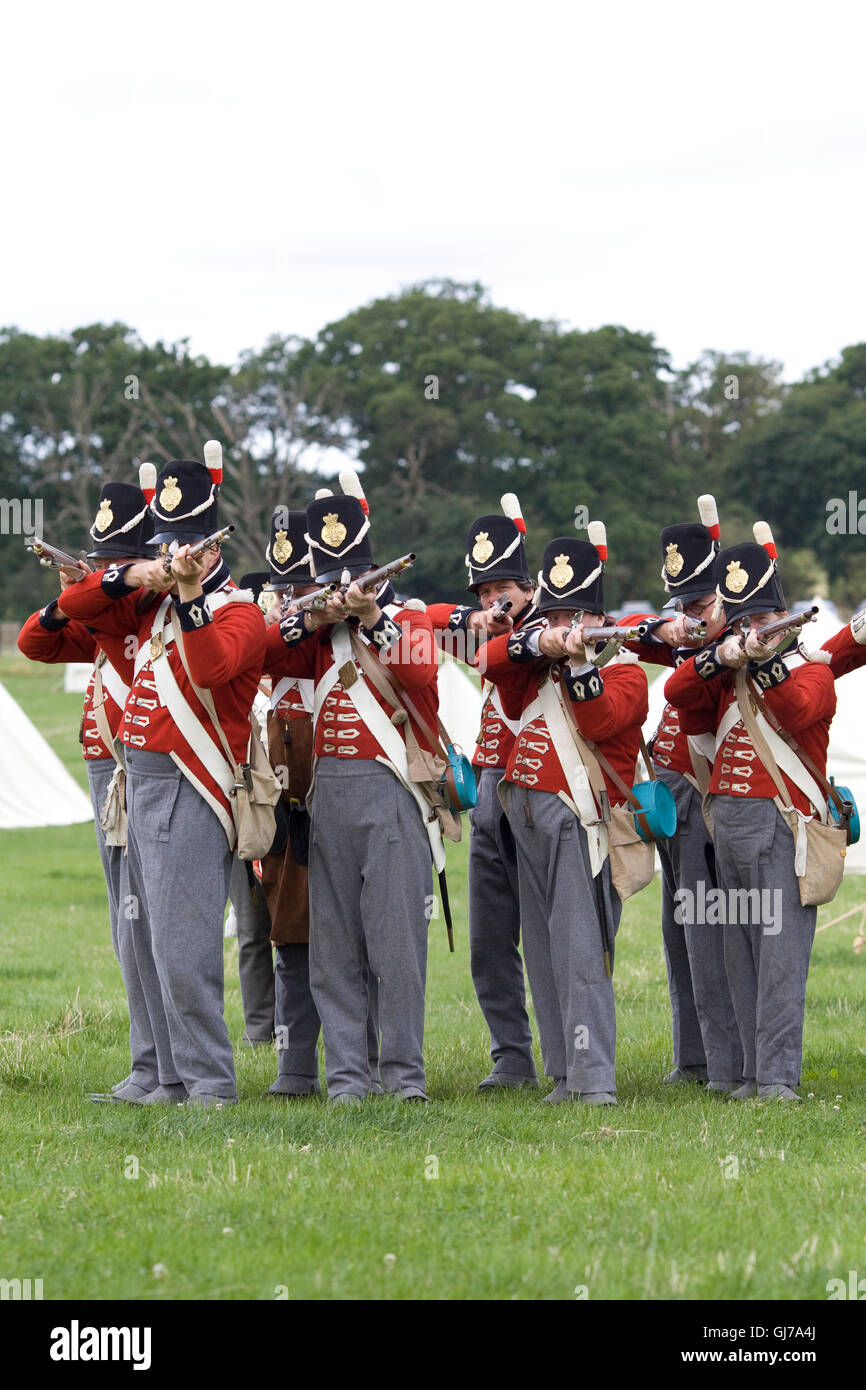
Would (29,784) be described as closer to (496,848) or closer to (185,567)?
(496,848)

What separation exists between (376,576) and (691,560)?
168 centimetres

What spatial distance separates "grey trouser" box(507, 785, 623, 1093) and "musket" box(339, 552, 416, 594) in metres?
1.25

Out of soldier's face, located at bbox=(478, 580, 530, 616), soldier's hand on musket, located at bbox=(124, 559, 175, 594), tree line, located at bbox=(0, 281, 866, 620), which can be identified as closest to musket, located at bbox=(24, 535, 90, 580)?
soldier's hand on musket, located at bbox=(124, 559, 175, 594)

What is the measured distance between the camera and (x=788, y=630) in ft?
24.5

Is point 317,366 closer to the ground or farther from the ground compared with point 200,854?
farther from the ground

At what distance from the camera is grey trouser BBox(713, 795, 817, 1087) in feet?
25.5

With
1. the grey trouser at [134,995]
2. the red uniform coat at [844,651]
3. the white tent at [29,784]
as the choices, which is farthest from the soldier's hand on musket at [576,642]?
the white tent at [29,784]

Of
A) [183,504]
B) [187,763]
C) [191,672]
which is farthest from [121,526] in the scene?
[187,763]

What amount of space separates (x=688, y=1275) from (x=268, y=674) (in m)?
3.91

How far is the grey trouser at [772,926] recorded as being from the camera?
25.5 feet
